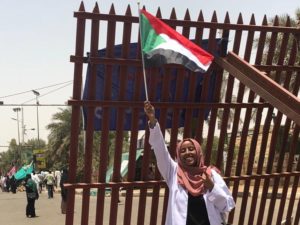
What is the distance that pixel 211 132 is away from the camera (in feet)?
18.5

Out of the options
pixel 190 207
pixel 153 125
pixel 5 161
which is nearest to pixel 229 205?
pixel 190 207

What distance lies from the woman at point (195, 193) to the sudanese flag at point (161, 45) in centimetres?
111

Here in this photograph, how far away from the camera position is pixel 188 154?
394 cm

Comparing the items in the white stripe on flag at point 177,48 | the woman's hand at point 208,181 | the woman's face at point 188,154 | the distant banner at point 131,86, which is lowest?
the woman's hand at point 208,181

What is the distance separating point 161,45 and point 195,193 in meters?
1.53

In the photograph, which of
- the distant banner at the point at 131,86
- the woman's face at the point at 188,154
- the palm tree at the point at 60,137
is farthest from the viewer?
the palm tree at the point at 60,137

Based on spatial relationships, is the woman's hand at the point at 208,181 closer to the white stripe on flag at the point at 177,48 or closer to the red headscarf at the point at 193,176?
the red headscarf at the point at 193,176

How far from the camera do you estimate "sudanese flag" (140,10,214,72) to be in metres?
4.73

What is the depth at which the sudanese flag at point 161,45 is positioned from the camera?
4.73 m

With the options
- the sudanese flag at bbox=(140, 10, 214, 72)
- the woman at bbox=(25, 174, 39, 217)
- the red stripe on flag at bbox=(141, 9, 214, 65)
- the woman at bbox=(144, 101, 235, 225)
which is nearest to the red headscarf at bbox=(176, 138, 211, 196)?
the woman at bbox=(144, 101, 235, 225)

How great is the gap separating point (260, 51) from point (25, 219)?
414 inches

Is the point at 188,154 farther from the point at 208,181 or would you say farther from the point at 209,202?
Answer: the point at 209,202

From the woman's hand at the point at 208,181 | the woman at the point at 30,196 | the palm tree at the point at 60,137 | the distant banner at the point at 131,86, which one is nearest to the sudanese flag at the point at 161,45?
the distant banner at the point at 131,86

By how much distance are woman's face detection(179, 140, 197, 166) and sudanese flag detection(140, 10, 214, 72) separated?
1093mm
